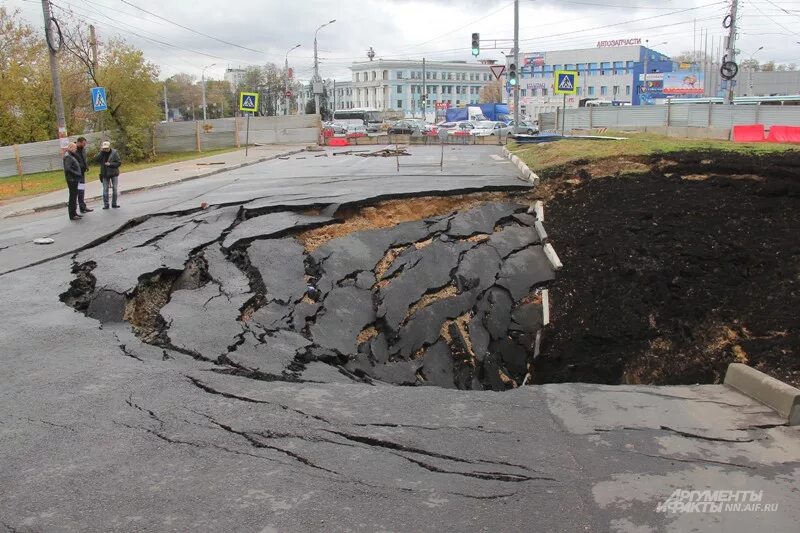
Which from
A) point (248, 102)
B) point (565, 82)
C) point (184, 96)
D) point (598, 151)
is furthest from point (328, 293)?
point (184, 96)

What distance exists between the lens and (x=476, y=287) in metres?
10.7

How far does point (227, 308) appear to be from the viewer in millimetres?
8070

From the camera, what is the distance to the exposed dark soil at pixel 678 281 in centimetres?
758

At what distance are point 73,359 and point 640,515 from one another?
5.21 metres

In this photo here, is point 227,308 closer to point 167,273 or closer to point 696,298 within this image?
point 167,273

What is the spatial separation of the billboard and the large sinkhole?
8107 centimetres

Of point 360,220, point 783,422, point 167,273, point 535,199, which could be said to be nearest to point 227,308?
point 167,273

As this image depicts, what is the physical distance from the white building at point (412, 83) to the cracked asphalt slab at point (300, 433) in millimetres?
131847

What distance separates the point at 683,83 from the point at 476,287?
296ft

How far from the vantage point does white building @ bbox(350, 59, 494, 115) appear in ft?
456

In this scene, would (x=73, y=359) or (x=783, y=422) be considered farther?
(x=73, y=359)

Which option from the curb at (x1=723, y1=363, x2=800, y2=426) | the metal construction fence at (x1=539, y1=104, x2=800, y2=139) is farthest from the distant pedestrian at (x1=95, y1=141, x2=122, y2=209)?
the metal construction fence at (x1=539, y1=104, x2=800, y2=139)

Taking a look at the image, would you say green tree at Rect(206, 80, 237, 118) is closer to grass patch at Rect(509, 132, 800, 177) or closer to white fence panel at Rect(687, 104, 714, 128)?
white fence panel at Rect(687, 104, 714, 128)

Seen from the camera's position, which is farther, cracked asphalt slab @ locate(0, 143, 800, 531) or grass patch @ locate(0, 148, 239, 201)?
grass patch @ locate(0, 148, 239, 201)
